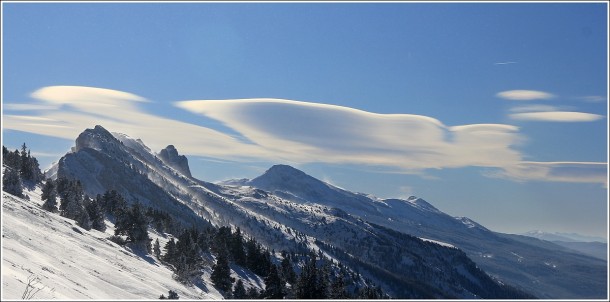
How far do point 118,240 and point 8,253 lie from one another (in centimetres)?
4425

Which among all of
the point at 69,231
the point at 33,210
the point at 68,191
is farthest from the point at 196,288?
the point at 68,191

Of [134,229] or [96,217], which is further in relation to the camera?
[96,217]

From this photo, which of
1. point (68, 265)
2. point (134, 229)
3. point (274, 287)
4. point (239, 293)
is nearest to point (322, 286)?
point (239, 293)

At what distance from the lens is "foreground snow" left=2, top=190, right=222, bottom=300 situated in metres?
35.3

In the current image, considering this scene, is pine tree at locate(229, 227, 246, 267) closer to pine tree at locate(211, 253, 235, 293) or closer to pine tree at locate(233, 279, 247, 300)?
pine tree at locate(211, 253, 235, 293)

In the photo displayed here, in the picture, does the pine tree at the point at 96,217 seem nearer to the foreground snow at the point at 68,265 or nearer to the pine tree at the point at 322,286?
the foreground snow at the point at 68,265

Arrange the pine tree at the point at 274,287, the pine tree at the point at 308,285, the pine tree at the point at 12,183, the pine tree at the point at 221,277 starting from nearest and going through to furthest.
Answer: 1. the pine tree at the point at 308,285
2. the pine tree at the point at 221,277
3. the pine tree at the point at 274,287
4. the pine tree at the point at 12,183

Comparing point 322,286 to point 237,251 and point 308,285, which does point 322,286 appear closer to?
point 308,285

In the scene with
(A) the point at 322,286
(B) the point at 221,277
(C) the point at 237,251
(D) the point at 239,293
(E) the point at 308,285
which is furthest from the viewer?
(C) the point at 237,251

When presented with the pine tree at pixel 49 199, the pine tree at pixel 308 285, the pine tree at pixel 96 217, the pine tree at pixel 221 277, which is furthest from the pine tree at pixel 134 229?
the pine tree at pixel 308 285

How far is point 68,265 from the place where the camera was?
1854 inches

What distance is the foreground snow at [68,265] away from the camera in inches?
1389

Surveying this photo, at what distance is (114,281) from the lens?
49844 millimetres

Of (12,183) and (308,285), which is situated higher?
(12,183)
